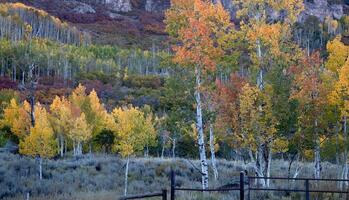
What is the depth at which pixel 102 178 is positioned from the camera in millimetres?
27625

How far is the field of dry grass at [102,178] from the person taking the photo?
2175 centimetres

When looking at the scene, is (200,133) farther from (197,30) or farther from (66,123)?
(66,123)

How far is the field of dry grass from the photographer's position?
21.8m

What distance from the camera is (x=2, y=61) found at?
87.9 m

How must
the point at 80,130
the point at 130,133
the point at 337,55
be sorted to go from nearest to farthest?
the point at 337,55
the point at 130,133
the point at 80,130

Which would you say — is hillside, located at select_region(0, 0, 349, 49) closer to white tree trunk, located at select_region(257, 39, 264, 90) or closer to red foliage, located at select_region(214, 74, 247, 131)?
red foliage, located at select_region(214, 74, 247, 131)

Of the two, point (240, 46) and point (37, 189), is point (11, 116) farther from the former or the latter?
point (240, 46)

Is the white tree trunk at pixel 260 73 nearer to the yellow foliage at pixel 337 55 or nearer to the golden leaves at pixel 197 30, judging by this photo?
the golden leaves at pixel 197 30

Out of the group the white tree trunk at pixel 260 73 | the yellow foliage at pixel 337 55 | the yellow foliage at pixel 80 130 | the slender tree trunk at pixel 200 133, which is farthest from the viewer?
the yellow foliage at pixel 80 130

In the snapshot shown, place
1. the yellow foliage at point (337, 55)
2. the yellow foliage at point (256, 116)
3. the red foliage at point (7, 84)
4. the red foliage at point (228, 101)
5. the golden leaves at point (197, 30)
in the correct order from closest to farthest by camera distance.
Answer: the yellow foliage at point (256, 116) → the golden leaves at point (197, 30) → the red foliage at point (228, 101) → the yellow foliage at point (337, 55) → the red foliage at point (7, 84)

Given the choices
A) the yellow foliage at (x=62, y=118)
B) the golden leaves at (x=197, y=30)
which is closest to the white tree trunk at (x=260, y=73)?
the golden leaves at (x=197, y=30)

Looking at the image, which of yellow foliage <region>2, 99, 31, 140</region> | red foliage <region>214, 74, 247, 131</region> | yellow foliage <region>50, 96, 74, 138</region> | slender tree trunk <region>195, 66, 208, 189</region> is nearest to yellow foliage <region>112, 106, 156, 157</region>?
red foliage <region>214, 74, 247, 131</region>

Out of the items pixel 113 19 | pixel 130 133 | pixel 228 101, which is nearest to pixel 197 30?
pixel 228 101

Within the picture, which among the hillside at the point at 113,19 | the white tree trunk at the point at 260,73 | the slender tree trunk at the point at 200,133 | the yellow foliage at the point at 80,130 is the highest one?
the hillside at the point at 113,19
